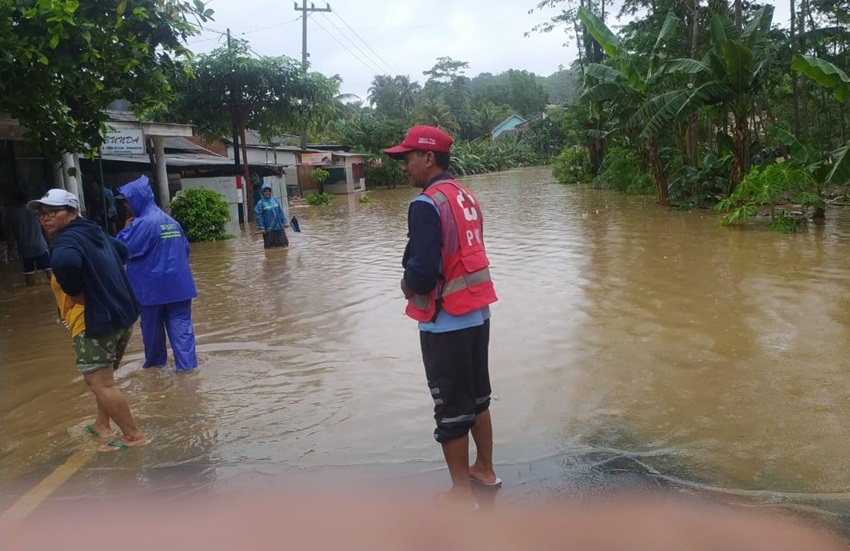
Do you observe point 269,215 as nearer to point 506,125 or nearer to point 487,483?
point 487,483

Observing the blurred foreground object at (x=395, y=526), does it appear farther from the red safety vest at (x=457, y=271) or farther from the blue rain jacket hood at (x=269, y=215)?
the blue rain jacket hood at (x=269, y=215)

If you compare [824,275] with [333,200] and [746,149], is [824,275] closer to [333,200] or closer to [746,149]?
[746,149]

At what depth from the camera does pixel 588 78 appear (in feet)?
67.8

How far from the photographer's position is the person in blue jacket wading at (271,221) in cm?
1395

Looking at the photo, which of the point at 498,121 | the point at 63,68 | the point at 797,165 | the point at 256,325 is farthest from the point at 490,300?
the point at 498,121

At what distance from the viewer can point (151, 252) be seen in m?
5.67

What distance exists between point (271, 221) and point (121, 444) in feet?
33.0

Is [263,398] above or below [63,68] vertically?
below

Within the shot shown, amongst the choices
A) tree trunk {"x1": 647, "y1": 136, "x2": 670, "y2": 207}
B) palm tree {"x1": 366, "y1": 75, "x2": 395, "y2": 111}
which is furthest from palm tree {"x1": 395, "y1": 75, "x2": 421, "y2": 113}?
tree trunk {"x1": 647, "y1": 136, "x2": 670, "y2": 207}

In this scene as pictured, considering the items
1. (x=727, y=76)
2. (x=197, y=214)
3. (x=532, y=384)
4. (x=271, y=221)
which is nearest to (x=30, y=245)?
(x=271, y=221)

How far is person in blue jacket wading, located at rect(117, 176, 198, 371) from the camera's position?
5.60 meters

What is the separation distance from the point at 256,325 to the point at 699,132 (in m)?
22.8

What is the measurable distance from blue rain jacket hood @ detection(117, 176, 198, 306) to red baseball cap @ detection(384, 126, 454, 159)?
2.99m

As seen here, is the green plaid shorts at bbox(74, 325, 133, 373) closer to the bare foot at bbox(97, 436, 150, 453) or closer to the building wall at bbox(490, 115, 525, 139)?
the bare foot at bbox(97, 436, 150, 453)
